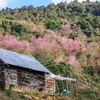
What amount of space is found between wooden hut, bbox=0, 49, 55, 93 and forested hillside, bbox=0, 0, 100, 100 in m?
3.54

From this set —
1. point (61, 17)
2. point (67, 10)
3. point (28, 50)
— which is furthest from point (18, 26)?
point (67, 10)

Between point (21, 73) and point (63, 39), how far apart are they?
30190 mm

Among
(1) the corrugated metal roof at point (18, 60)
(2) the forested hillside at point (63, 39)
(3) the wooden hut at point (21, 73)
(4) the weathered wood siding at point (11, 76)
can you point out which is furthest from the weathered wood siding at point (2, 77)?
(2) the forested hillside at point (63, 39)

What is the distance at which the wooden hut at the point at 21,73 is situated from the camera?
28953 millimetres

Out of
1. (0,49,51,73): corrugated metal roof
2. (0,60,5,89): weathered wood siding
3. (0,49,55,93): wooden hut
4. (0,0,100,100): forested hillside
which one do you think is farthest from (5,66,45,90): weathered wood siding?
(0,0,100,100): forested hillside

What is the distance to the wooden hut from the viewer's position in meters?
29.0

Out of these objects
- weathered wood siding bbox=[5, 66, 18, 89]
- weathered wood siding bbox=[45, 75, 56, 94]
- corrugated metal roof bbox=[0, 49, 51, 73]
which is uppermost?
corrugated metal roof bbox=[0, 49, 51, 73]

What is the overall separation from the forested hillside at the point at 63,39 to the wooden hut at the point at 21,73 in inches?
140

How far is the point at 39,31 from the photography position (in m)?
62.7

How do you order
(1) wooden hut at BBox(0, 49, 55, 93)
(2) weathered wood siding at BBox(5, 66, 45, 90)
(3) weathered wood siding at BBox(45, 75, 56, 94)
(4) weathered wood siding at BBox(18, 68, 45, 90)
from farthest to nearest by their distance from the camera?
(3) weathered wood siding at BBox(45, 75, 56, 94) < (4) weathered wood siding at BBox(18, 68, 45, 90) < (2) weathered wood siding at BBox(5, 66, 45, 90) < (1) wooden hut at BBox(0, 49, 55, 93)

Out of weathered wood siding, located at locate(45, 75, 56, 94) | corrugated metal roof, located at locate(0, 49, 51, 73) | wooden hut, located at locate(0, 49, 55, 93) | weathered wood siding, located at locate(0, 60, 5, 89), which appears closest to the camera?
weathered wood siding, located at locate(0, 60, 5, 89)

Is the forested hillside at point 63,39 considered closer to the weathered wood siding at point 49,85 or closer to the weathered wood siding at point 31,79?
the weathered wood siding at point 49,85

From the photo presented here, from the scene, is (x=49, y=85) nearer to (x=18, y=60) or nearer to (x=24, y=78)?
(x=24, y=78)

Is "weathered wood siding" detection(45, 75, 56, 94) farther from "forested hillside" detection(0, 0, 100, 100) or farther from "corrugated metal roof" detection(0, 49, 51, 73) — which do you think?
"forested hillside" detection(0, 0, 100, 100)
